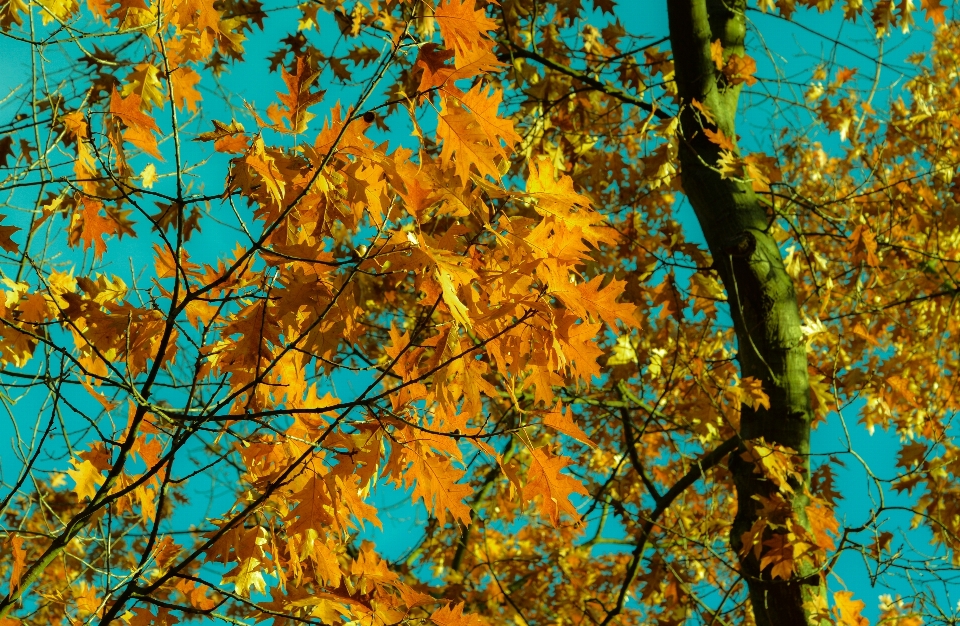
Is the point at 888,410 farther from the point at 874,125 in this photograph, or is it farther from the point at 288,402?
the point at 874,125

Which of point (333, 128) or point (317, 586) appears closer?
point (333, 128)

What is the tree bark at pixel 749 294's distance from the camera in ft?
11.1

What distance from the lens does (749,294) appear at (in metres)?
3.82

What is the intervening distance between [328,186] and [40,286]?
1.49m

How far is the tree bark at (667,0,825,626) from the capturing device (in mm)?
3383

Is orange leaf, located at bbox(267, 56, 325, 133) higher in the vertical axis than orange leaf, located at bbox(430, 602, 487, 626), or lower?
higher

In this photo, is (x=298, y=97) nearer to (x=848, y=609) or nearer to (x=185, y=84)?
(x=185, y=84)

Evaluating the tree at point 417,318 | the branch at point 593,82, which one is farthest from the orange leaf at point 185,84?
the branch at point 593,82

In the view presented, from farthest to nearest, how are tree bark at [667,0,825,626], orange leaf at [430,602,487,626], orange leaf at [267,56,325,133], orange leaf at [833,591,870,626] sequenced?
tree bark at [667,0,825,626], orange leaf at [833,591,870,626], orange leaf at [430,602,487,626], orange leaf at [267,56,325,133]

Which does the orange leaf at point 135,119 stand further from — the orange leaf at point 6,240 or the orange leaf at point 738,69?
the orange leaf at point 738,69

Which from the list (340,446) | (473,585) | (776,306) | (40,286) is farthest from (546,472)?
(473,585)

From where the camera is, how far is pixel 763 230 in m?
3.94

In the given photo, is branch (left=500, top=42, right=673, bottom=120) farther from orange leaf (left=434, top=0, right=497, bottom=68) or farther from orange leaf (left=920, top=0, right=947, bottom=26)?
orange leaf (left=434, top=0, right=497, bottom=68)

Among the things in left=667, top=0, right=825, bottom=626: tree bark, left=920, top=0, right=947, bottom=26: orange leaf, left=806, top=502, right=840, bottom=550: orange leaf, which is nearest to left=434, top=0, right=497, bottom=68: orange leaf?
left=667, top=0, right=825, bottom=626: tree bark
